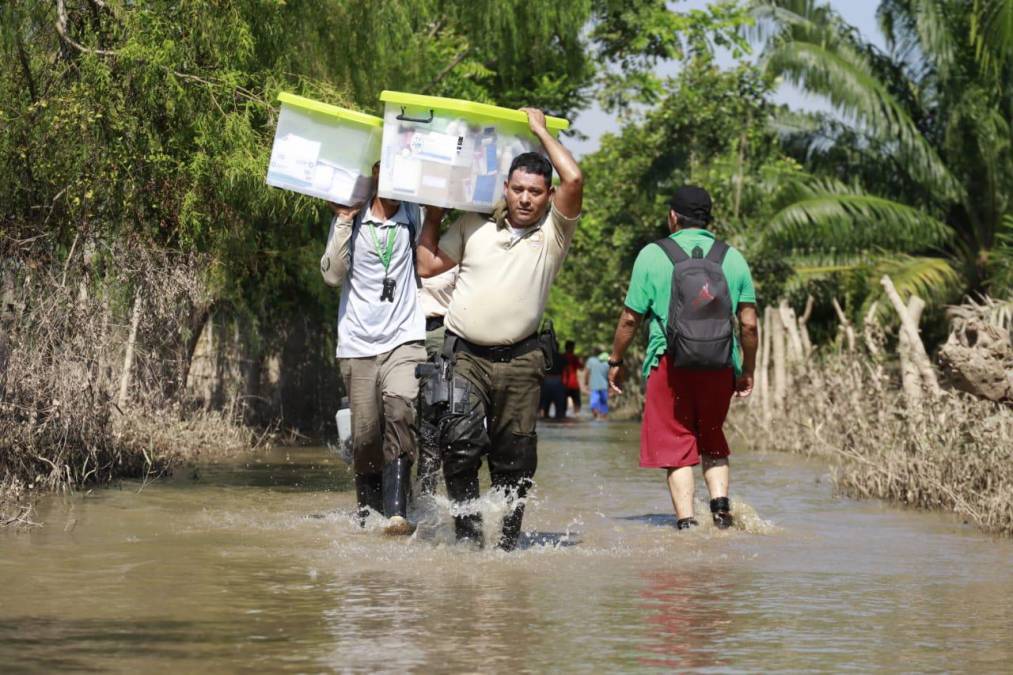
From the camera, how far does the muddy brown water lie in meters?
6.00

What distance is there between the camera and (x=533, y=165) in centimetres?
847

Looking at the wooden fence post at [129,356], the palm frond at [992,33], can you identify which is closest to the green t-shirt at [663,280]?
the wooden fence post at [129,356]

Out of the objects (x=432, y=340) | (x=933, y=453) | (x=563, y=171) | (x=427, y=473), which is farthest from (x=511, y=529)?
(x=933, y=453)

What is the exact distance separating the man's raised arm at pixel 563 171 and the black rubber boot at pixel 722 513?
2276 millimetres

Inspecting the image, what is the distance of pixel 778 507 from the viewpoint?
1168 cm

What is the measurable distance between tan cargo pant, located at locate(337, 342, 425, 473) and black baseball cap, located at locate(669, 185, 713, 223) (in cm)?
170

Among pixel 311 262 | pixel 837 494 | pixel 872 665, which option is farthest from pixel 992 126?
pixel 872 665

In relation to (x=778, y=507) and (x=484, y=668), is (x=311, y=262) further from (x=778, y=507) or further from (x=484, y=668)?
(x=484, y=668)

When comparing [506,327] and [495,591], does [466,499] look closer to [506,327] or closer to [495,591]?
[506,327]

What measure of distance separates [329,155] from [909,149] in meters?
18.8

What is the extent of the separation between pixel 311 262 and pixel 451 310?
9022 mm

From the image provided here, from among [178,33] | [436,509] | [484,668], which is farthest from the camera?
[178,33]

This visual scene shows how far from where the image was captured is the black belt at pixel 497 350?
8469 millimetres

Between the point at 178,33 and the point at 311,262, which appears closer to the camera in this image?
the point at 178,33
